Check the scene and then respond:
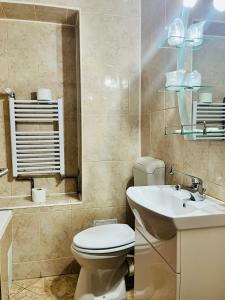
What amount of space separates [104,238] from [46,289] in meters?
0.71

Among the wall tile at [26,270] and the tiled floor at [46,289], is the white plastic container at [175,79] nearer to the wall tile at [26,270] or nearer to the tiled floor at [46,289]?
the tiled floor at [46,289]

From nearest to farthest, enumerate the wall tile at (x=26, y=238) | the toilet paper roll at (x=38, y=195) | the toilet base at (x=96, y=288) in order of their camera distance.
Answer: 1. the toilet base at (x=96, y=288)
2. the wall tile at (x=26, y=238)
3. the toilet paper roll at (x=38, y=195)

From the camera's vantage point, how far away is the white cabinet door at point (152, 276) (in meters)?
1.05

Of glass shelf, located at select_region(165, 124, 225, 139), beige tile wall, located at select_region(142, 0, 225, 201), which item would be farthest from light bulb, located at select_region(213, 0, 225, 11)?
glass shelf, located at select_region(165, 124, 225, 139)

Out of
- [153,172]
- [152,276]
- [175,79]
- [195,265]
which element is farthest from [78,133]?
[195,265]

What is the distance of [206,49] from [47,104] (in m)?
1.42

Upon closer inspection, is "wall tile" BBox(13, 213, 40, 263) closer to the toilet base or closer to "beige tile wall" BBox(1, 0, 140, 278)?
"beige tile wall" BBox(1, 0, 140, 278)

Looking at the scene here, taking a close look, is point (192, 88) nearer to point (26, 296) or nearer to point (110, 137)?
point (110, 137)

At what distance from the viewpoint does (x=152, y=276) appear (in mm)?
1260

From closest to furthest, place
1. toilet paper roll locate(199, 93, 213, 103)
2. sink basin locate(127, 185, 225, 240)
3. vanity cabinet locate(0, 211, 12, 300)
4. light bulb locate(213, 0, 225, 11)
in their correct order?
1. sink basin locate(127, 185, 225, 240)
2. light bulb locate(213, 0, 225, 11)
3. toilet paper roll locate(199, 93, 213, 103)
4. vanity cabinet locate(0, 211, 12, 300)

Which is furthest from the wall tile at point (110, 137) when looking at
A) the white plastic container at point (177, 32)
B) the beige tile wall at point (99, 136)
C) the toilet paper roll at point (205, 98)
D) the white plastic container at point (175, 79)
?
the toilet paper roll at point (205, 98)

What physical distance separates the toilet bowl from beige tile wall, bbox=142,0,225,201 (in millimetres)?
580

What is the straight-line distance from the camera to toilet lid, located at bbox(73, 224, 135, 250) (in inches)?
63.5

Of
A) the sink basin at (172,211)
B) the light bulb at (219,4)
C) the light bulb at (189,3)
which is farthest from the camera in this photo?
the light bulb at (189,3)
